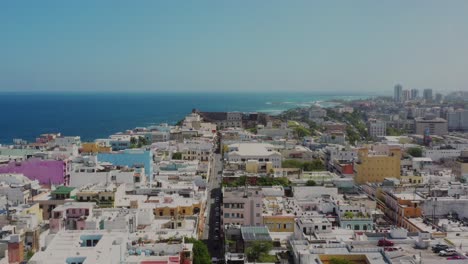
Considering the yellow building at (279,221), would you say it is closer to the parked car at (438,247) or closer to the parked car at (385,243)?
the parked car at (385,243)

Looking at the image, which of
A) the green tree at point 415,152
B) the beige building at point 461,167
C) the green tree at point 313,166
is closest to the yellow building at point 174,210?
the green tree at point 313,166

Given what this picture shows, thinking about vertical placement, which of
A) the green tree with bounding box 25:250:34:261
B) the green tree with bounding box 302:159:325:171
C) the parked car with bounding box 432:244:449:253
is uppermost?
the parked car with bounding box 432:244:449:253

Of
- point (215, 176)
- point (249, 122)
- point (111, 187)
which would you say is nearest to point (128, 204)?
point (111, 187)

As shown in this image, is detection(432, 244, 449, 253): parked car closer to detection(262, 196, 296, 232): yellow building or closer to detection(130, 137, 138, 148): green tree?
detection(262, 196, 296, 232): yellow building

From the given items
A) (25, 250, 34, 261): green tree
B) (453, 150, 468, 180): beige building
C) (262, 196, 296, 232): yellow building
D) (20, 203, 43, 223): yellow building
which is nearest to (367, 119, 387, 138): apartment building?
(453, 150, 468, 180): beige building

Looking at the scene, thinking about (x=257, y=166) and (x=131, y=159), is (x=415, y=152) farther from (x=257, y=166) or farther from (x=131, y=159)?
(x=131, y=159)

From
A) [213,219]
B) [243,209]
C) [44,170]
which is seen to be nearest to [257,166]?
[213,219]

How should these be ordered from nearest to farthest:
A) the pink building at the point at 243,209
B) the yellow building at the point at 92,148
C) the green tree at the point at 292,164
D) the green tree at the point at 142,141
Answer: the pink building at the point at 243,209 → the green tree at the point at 292,164 → the yellow building at the point at 92,148 → the green tree at the point at 142,141
